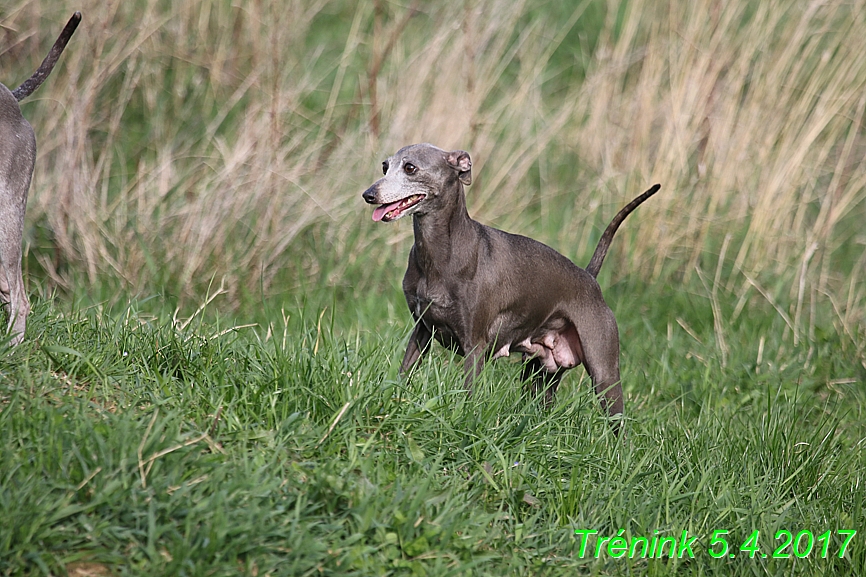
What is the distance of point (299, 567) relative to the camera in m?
2.52

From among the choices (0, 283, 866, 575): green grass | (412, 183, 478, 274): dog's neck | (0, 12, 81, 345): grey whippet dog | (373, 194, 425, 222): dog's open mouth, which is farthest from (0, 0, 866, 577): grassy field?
(373, 194, 425, 222): dog's open mouth

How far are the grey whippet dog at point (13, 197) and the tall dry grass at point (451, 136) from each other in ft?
6.09

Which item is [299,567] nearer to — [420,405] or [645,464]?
[420,405]

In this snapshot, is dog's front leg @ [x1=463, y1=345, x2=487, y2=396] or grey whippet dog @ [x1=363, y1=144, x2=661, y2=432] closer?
dog's front leg @ [x1=463, y1=345, x2=487, y2=396]

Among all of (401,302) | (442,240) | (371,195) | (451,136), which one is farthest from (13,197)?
(451,136)

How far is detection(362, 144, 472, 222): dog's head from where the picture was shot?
3723mm

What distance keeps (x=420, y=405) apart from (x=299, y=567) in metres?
0.87

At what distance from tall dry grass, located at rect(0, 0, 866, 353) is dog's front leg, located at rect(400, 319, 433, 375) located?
1.77m

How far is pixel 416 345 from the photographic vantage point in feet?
13.0

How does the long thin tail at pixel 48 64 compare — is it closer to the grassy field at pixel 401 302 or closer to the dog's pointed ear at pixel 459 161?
the grassy field at pixel 401 302

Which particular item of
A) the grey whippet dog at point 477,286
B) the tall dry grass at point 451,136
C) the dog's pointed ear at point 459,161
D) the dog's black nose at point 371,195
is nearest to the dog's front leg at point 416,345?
the grey whippet dog at point 477,286

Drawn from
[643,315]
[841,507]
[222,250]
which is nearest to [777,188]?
[643,315]

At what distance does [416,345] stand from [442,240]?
1.50 ft

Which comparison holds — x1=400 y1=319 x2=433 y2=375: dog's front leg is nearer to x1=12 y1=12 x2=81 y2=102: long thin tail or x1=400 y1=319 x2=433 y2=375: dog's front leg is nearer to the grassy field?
the grassy field
